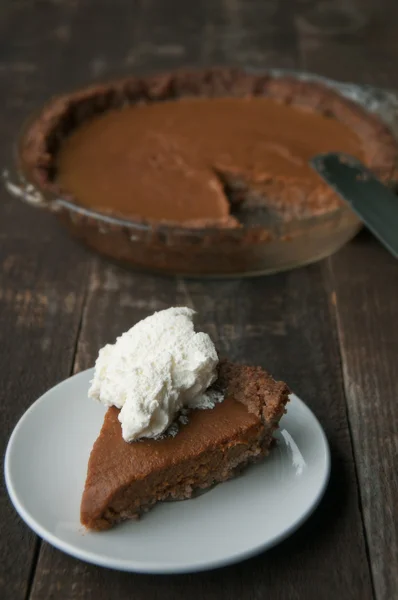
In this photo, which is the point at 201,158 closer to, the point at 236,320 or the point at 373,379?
the point at 236,320

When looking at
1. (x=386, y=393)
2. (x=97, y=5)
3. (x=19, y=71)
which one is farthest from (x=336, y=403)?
(x=97, y=5)

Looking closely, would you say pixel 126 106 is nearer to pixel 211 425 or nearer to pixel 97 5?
pixel 97 5

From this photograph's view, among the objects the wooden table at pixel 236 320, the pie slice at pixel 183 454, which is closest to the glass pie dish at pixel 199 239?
the wooden table at pixel 236 320

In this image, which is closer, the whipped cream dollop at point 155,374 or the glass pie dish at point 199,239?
the whipped cream dollop at point 155,374

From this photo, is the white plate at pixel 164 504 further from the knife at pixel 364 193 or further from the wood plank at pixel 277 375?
the knife at pixel 364 193

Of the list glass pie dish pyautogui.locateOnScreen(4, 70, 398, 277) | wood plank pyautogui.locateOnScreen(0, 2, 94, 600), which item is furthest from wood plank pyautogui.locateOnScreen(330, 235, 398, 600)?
wood plank pyautogui.locateOnScreen(0, 2, 94, 600)

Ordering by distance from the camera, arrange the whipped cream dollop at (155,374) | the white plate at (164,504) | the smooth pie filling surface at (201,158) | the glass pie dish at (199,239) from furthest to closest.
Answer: the smooth pie filling surface at (201,158), the glass pie dish at (199,239), the whipped cream dollop at (155,374), the white plate at (164,504)

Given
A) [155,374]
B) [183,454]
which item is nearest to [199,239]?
[155,374]
